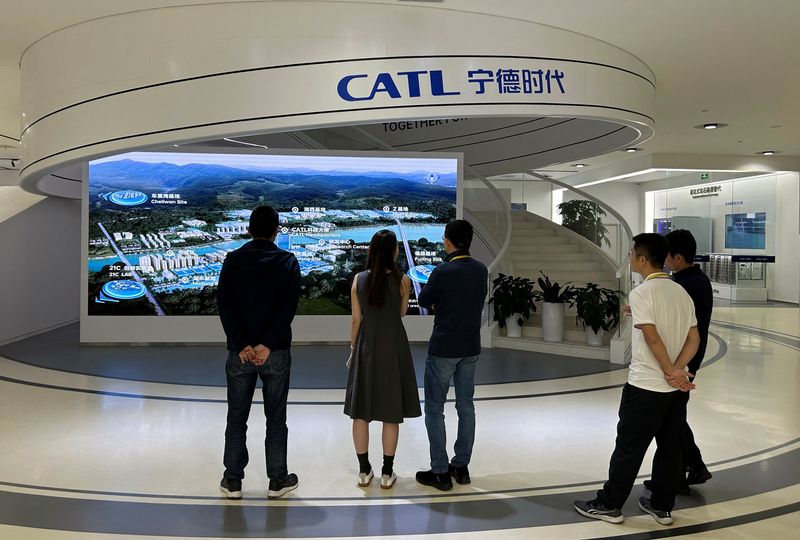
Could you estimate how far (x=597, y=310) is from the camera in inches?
319

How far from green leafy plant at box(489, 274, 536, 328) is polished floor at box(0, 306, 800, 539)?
4.88ft

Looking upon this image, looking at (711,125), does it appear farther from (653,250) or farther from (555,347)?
(653,250)

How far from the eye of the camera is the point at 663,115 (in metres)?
10.3

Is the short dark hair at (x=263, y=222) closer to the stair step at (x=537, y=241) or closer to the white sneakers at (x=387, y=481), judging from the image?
the white sneakers at (x=387, y=481)

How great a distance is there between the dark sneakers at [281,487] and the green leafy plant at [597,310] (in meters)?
5.32

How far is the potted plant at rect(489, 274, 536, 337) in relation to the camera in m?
8.76

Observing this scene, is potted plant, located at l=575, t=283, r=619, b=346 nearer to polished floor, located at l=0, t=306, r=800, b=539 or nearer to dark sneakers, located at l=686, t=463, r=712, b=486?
polished floor, located at l=0, t=306, r=800, b=539

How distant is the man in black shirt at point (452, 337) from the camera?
375 cm

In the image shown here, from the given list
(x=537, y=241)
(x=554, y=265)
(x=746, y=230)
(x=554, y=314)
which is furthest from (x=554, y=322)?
(x=746, y=230)

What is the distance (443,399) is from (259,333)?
1.13 m

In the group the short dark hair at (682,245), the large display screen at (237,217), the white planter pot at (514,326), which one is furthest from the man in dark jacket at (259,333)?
the white planter pot at (514,326)

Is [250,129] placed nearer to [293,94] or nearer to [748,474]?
[293,94]

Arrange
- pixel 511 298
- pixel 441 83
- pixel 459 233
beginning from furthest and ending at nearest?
pixel 511 298
pixel 441 83
pixel 459 233

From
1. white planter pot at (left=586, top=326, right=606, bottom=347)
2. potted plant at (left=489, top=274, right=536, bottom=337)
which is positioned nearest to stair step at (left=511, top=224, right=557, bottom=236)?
potted plant at (left=489, top=274, right=536, bottom=337)
